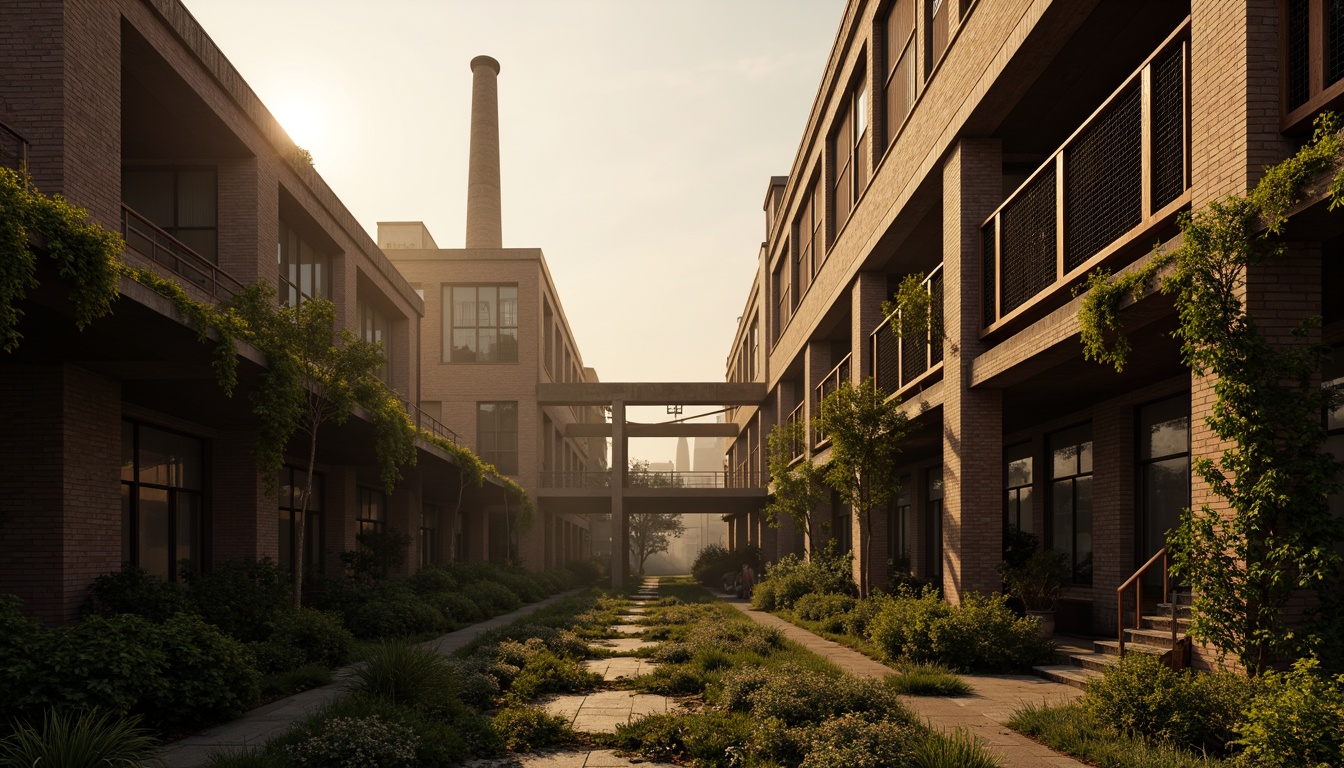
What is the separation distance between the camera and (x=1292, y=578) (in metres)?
7.74

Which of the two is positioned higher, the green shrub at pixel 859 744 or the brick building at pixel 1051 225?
the brick building at pixel 1051 225

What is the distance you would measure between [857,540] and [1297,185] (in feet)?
57.8

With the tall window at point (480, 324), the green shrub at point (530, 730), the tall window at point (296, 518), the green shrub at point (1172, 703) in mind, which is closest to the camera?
the green shrub at point (1172, 703)

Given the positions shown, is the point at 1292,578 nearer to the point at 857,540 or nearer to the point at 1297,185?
the point at 1297,185

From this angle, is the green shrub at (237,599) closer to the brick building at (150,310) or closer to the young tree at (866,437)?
the brick building at (150,310)

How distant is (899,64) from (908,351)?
6.49 metres

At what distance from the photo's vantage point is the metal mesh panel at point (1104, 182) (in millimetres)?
11117

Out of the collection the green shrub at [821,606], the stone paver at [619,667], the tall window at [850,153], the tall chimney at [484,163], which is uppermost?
the tall chimney at [484,163]

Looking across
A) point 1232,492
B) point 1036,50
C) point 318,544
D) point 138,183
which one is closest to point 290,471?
point 318,544

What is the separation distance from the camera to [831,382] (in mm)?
28438

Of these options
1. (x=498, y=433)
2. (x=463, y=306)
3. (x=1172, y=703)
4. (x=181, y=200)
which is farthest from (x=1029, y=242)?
(x=463, y=306)

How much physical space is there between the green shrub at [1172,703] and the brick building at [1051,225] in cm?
172

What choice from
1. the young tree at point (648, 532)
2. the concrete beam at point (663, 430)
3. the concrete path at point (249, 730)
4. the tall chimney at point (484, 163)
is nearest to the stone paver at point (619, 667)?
the concrete path at point (249, 730)

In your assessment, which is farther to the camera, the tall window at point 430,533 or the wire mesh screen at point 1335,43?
the tall window at point 430,533
